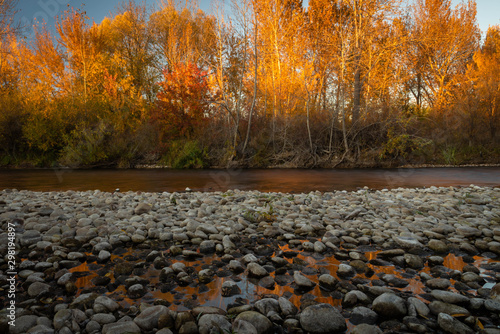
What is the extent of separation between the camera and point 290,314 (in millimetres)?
1905

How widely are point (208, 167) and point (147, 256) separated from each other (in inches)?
465

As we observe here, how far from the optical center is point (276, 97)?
16.4m

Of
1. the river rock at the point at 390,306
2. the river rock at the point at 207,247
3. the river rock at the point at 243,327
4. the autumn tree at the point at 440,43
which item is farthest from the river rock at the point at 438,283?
the autumn tree at the point at 440,43

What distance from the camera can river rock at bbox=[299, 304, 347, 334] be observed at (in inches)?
68.7

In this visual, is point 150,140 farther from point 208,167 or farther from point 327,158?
point 327,158

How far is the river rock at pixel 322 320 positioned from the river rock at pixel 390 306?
0.28 meters

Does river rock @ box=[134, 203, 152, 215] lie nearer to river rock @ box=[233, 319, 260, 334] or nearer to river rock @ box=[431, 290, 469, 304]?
river rock @ box=[233, 319, 260, 334]

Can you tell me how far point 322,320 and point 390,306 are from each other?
19.9 inches

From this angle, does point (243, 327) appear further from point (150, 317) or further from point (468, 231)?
point (468, 231)

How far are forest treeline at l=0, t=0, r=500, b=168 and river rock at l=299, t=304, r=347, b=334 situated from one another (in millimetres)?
11671

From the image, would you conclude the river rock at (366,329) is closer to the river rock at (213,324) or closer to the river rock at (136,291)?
the river rock at (213,324)

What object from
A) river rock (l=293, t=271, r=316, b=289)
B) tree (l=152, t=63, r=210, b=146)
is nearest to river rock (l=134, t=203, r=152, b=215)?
river rock (l=293, t=271, r=316, b=289)

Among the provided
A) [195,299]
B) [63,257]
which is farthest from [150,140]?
[195,299]

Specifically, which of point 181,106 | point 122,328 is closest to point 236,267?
point 122,328
